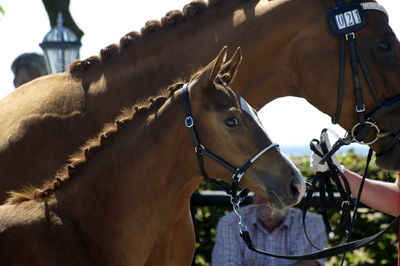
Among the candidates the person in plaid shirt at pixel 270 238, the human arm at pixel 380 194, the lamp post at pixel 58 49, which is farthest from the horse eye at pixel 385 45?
the lamp post at pixel 58 49

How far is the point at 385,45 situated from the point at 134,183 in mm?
1758

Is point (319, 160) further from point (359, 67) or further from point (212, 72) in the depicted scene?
point (212, 72)

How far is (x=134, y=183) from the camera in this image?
320cm

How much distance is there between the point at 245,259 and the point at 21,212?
2587mm

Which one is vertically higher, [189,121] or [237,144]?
[189,121]

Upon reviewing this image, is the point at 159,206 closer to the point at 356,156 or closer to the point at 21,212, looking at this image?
the point at 21,212

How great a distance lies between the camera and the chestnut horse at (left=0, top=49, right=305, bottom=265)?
10.2 feet

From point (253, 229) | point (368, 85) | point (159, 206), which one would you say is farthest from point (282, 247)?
point (159, 206)

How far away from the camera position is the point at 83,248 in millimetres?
3074

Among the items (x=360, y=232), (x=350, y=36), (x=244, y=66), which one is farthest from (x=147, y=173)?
(x=360, y=232)

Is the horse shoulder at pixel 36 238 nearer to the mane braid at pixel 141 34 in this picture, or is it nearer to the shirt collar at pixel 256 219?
the mane braid at pixel 141 34

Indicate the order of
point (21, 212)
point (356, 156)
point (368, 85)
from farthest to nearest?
point (356, 156), point (368, 85), point (21, 212)

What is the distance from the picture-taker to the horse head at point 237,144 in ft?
10.2

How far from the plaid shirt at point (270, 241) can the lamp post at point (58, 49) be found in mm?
2364
